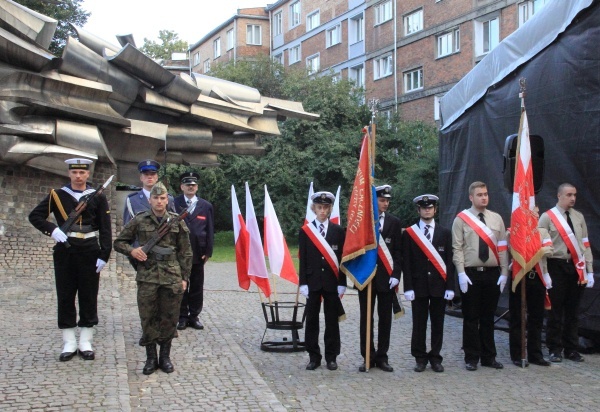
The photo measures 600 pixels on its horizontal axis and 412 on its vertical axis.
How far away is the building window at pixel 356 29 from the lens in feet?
129

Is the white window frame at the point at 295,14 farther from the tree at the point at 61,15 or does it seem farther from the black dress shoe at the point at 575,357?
the black dress shoe at the point at 575,357

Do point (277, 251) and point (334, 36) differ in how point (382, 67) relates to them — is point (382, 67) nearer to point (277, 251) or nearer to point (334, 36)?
point (334, 36)

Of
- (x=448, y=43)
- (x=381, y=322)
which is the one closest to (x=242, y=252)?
(x=381, y=322)

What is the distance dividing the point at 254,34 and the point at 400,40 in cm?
1627

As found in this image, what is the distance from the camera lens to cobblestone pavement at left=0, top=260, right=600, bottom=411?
5949 millimetres

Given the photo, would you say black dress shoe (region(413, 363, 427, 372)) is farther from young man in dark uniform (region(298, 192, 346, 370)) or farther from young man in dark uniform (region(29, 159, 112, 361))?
young man in dark uniform (region(29, 159, 112, 361))

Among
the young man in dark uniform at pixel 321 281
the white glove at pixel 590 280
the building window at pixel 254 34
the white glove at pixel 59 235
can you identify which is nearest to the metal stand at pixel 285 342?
the young man in dark uniform at pixel 321 281

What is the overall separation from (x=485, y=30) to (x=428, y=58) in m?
3.55

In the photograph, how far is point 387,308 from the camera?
7.61 m

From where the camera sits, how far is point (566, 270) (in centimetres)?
800

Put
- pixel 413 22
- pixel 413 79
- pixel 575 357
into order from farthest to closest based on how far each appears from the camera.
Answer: pixel 413 79
pixel 413 22
pixel 575 357

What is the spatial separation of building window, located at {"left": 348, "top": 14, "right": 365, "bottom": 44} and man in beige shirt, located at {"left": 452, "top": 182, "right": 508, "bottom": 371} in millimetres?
32620

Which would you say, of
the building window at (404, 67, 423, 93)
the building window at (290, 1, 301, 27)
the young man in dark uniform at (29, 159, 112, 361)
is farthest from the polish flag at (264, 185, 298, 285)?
the building window at (290, 1, 301, 27)

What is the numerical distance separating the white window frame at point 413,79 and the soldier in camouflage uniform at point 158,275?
28.9 m
